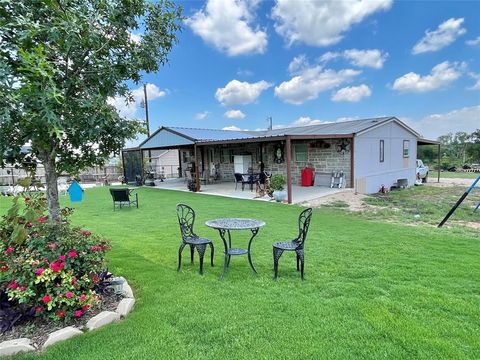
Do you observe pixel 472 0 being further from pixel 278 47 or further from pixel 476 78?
pixel 278 47

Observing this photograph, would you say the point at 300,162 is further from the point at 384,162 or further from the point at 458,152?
the point at 458,152

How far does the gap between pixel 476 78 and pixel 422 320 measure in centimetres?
2039

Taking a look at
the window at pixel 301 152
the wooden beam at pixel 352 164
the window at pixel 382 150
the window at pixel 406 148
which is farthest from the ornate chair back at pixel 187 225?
the window at pixel 406 148

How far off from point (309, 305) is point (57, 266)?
7.93ft

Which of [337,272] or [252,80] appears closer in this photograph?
[337,272]

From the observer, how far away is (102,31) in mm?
2916

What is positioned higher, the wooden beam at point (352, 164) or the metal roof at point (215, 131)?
the metal roof at point (215, 131)

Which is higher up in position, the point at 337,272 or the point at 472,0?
the point at 472,0

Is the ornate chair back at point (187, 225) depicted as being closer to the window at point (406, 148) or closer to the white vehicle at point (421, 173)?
the window at point (406, 148)

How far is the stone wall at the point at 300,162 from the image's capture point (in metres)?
13.8

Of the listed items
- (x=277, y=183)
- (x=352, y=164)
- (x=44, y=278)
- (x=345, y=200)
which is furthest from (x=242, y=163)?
(x=44, y=278)

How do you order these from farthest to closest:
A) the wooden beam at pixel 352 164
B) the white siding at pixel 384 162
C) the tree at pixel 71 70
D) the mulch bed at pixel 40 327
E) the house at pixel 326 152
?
1. the white siding at pixel 384 162
2. the house at pixel 326 152
3. the wooden beam at pixel 352 164
4. the mulch bed at pixel 40 327
5. the tree at pixel 71 70

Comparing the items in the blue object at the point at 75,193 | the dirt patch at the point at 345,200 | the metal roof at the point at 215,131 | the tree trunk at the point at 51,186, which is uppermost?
the metal roof at the point at 215,131

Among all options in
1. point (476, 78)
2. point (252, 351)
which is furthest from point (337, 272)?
point (476, 78)
